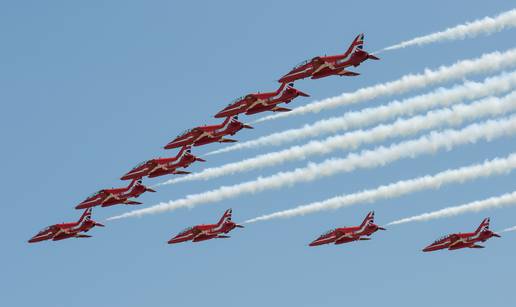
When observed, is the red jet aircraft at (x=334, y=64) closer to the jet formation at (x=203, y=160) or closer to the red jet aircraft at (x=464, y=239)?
the jet formation at (x=203, y=160)

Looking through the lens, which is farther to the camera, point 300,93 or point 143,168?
point 143,168

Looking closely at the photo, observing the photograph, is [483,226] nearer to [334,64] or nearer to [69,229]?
[334,64]

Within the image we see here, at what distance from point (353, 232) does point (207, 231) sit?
17642 millimetres

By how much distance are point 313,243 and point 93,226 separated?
26906 millimetres

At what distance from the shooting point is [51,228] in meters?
196

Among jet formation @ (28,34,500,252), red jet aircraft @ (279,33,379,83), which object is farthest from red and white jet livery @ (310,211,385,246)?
red jet aircraft @ (279,33,379,83)

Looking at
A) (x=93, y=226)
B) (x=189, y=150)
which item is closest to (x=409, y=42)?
(x=189, y=150)

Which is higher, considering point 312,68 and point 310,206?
point 312,68

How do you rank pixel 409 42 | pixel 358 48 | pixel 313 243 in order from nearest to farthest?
pixel 409 42
pixel 358 48
pixel 313 243

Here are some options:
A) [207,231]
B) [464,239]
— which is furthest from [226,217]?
[464,239]

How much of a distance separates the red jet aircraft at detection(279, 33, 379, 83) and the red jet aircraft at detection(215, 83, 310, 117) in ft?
6.12

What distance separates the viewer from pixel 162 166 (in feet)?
610

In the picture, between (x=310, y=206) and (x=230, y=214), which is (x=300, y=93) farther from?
(x=230, y=214)

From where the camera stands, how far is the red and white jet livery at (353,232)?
188 meters
